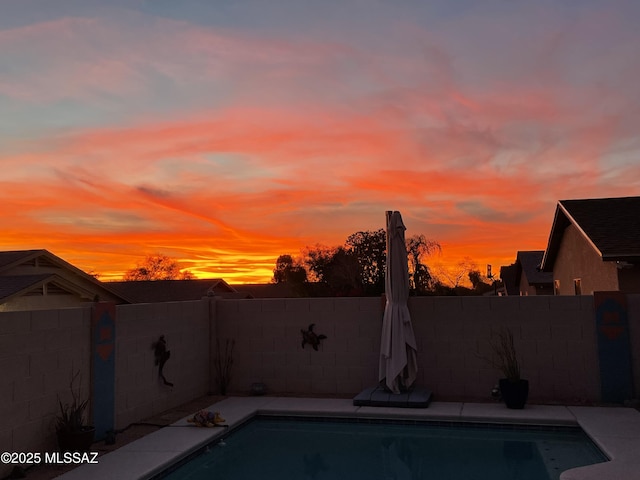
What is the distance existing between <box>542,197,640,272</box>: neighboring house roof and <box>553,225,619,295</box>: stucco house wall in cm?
51

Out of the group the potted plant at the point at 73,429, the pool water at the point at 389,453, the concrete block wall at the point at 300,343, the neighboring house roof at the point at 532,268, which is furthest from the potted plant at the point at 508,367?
the neighboring house roof at the point at 532,268

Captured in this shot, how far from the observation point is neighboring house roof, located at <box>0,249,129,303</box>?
16641mm

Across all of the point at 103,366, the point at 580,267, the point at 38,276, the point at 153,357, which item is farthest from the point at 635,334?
Answer: the point at 38,276

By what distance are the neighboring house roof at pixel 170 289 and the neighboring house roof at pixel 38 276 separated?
8012 mm

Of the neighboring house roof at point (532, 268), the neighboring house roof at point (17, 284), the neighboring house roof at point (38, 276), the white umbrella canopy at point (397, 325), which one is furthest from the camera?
the neighboring house roof at point (532, 268)

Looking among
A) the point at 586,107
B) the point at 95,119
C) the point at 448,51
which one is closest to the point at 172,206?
the point at 95,119

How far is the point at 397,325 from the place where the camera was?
28.7ft

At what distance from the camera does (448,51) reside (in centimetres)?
1050

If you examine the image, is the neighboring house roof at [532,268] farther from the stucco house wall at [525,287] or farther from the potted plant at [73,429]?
the potted plant at [73,429]

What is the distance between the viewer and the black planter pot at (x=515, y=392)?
7.97 metres

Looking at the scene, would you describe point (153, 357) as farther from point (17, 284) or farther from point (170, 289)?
point (170, 289)

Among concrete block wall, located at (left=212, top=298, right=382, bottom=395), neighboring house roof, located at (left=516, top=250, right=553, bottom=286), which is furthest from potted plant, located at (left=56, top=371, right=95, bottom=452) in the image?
neighboring house roof, located at (left=516, top=250, right=553, bottom=286)

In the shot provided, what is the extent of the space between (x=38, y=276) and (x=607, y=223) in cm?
1674

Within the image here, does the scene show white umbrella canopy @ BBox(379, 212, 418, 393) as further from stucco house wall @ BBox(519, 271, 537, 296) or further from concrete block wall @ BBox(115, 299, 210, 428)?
stucco house wall @ BBox(519, 271, 537, 296)
